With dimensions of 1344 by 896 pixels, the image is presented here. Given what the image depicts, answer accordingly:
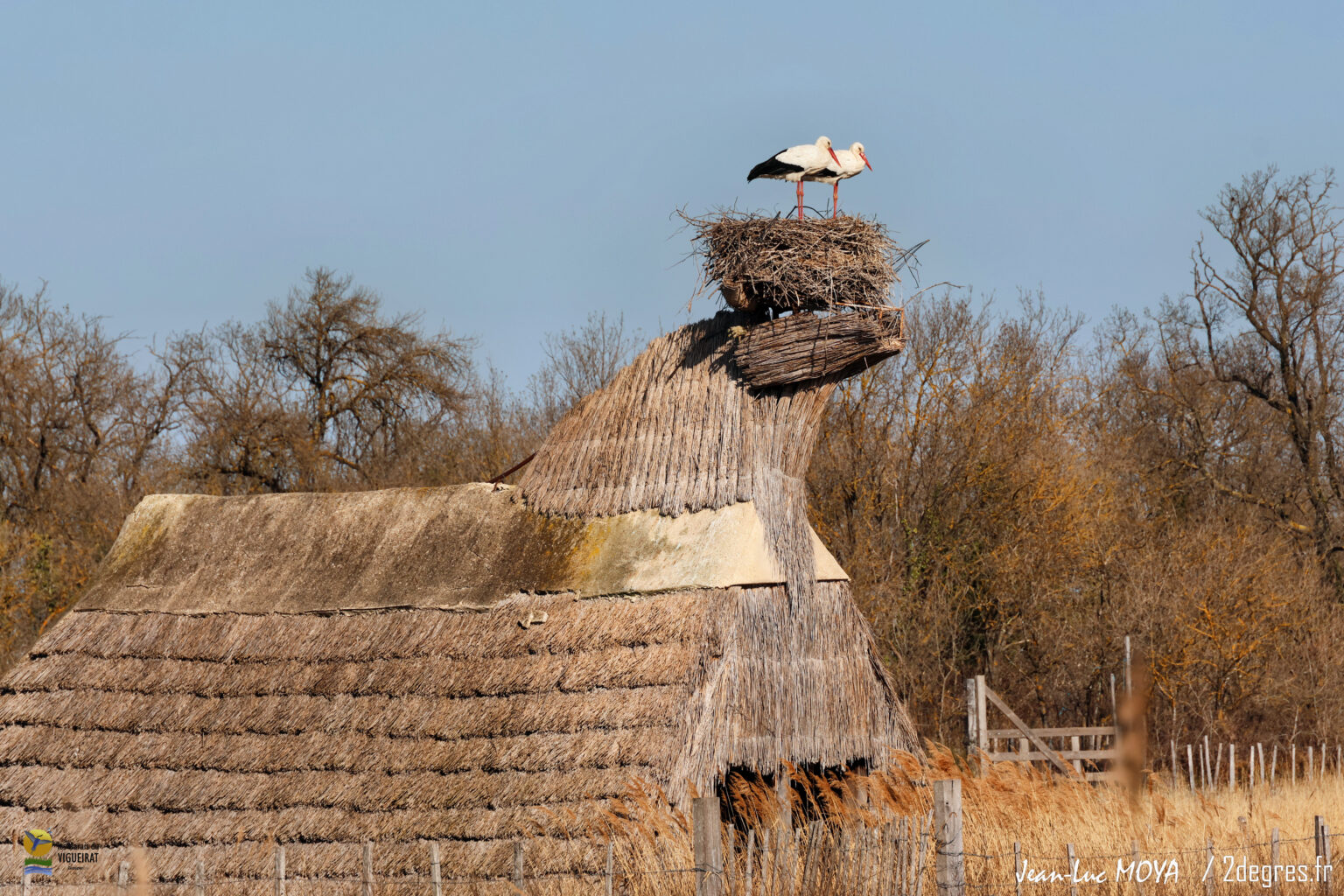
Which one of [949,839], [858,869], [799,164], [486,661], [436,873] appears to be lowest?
[436,873]

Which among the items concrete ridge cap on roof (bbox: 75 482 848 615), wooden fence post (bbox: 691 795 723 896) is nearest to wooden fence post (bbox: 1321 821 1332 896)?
concrete ridge cap on roof (bbox: 75 482 848 615)

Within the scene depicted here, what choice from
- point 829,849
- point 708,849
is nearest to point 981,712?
point 829,849

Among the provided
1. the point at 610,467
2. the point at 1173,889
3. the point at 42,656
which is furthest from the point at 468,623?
the point at 1173,889

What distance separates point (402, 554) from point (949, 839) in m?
7.26

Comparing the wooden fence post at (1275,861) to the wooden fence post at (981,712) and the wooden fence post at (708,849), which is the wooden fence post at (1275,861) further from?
the wooden fence post at (981,712)

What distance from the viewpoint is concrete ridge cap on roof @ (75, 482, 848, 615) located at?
37.5ft

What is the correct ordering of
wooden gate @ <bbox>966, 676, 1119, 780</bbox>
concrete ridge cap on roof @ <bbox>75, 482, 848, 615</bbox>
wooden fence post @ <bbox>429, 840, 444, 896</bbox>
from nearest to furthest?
wooden fence post @ <bbox>429, 840, 444, 896</bbox>
concrete ridge cap on roof @ <bbox>75, 482, 848, 615</bbox>
wooden gate @ <bbox>966, 676, 1119, 780</bbox>

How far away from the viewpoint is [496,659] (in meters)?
11.2

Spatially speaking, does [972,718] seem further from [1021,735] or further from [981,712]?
[1021,735]

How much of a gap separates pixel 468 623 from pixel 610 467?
196cm

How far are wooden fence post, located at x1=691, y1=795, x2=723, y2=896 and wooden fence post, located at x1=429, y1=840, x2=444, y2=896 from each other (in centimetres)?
333

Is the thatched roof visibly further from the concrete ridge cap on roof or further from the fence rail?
the fence rail

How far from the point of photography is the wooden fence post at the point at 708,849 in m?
6.72

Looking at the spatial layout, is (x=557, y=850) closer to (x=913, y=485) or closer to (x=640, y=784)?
(x=640, y=784)
